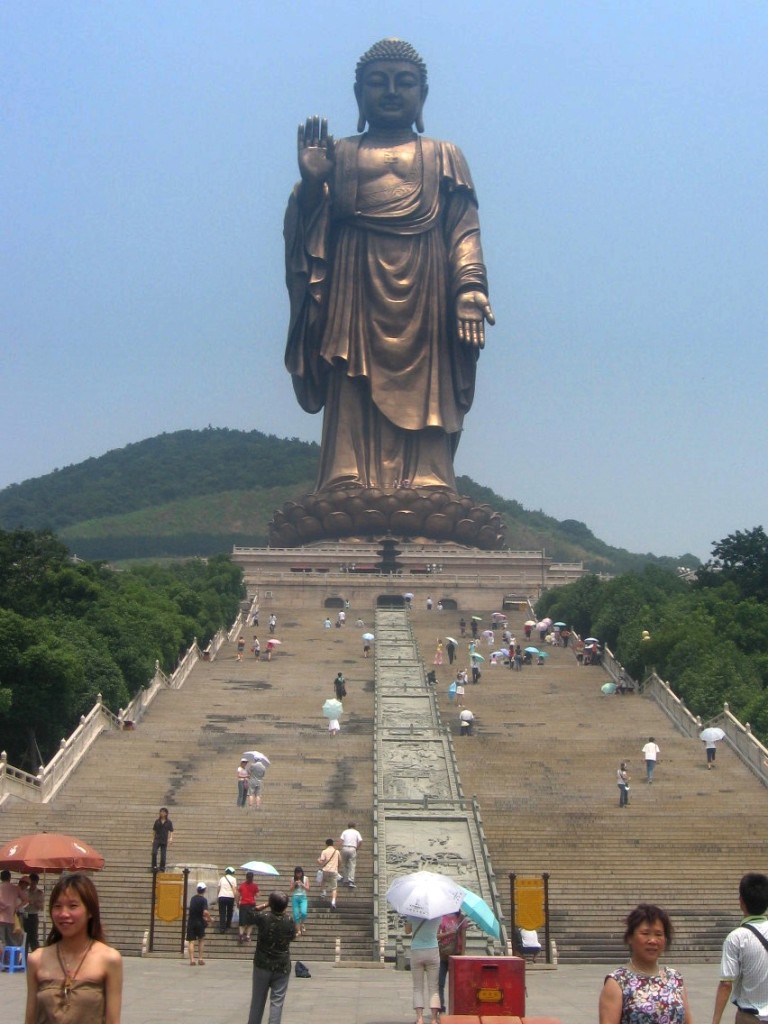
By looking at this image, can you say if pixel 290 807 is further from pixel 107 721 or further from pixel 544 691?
pixel 544 691

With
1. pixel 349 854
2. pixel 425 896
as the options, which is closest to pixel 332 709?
pixel 349 854

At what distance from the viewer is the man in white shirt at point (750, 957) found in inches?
190

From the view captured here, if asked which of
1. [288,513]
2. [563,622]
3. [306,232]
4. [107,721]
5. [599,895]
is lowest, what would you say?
[599,895]

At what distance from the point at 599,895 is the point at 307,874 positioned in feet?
7.96

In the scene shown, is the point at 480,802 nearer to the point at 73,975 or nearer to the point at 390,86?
the point at 73,975

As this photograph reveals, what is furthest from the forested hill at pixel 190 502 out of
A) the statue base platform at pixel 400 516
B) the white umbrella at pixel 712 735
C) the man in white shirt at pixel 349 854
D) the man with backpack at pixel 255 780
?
the man in white shirt at pixel 349 854

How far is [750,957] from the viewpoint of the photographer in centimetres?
484

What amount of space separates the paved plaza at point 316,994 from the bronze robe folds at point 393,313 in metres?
28.1

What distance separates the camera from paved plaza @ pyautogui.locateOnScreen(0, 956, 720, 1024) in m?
7.76

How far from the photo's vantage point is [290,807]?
15688 millimetres

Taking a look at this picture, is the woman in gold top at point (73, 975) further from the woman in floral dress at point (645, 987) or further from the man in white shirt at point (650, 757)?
the man in white shirt at point (650, 757)

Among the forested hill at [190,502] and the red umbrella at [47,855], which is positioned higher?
the forested hill at [190,502]

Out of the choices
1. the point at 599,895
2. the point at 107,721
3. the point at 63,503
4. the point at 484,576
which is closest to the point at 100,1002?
the point at 599,895

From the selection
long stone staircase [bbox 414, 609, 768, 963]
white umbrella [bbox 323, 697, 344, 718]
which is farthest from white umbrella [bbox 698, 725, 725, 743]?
white umbrella [bbox 323, 697, 344, 718]
